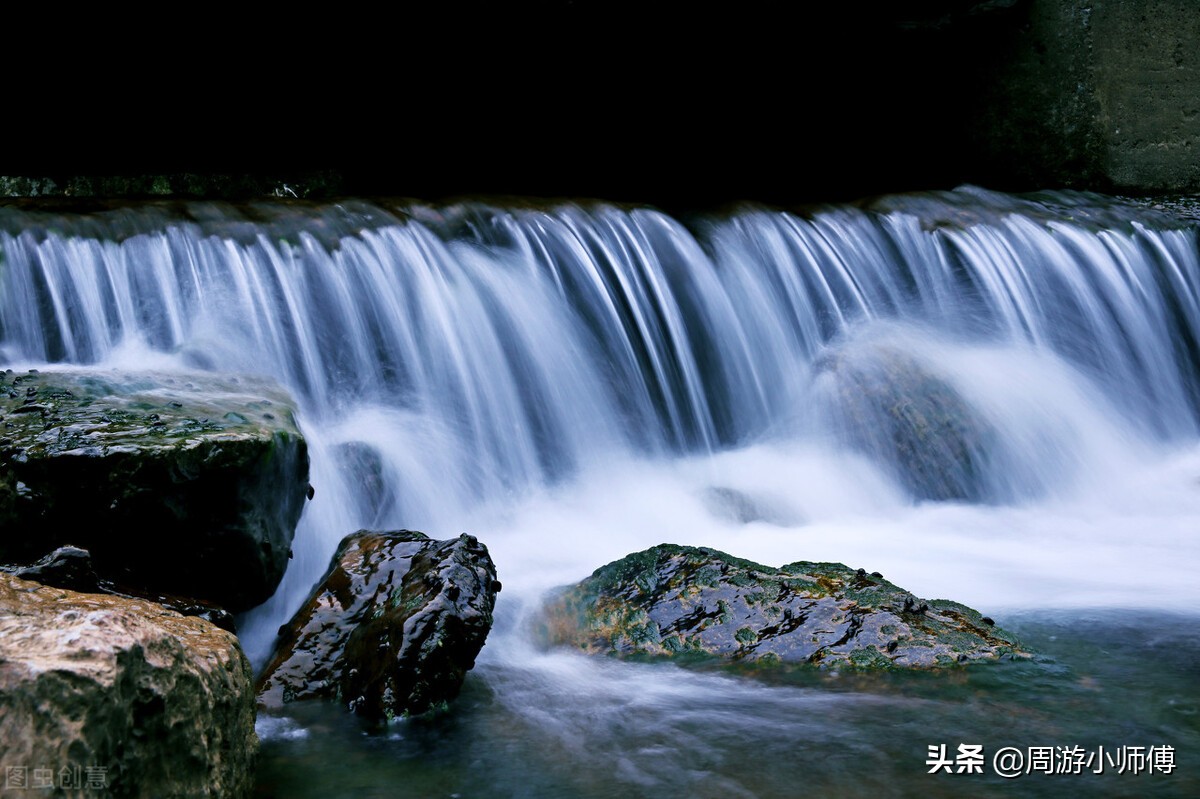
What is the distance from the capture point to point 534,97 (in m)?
7.75

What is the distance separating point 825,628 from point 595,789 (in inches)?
42.8

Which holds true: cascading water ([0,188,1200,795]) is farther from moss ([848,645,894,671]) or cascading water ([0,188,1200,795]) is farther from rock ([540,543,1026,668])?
moss ([848,645,894,671])

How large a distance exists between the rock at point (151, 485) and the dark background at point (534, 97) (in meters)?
3.62

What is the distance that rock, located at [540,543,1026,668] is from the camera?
10.5 feet

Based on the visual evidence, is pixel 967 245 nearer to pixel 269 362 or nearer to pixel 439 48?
pixel 439 48

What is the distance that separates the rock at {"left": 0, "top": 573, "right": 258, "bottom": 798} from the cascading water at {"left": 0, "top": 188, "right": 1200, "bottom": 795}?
1.13m

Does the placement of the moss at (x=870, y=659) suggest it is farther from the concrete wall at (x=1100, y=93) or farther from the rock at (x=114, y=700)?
the concrete wall at (x=1100, y=93)

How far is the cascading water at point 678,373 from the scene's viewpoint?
14.8 ft

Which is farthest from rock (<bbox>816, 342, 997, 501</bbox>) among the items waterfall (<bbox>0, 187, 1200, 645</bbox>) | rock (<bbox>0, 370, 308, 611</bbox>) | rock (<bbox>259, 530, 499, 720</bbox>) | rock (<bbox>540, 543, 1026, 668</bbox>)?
rock (<bbox>0, 370, 308, 611</bbox>)

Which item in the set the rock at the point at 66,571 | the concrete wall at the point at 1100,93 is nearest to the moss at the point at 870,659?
the rock at the point at 66,571

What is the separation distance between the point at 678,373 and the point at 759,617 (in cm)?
267

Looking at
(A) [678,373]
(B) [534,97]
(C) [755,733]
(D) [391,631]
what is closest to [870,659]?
(C) [755,733]

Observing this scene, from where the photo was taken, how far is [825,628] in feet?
10.8

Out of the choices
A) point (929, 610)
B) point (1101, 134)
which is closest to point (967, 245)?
point (1101, 134)
